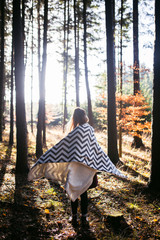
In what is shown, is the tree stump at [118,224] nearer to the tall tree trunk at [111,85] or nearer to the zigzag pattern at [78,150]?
the zigzag pattern at [78,150]

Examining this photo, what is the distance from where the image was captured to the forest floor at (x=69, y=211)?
10.7ft

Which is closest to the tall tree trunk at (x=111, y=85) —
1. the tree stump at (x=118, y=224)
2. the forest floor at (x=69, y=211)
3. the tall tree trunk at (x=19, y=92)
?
the forest floor at (x=69, y=211)

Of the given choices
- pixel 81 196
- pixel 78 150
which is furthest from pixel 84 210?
pixel 78 150

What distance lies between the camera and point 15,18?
6.39 meters

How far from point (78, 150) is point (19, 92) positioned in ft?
14.3

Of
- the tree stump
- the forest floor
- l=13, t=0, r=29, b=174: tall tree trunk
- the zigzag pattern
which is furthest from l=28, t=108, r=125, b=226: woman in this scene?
l=13, t=0, r=29, b=174: tall tree trunk

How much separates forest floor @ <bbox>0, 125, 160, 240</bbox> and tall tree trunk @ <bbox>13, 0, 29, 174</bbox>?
0.75 metres

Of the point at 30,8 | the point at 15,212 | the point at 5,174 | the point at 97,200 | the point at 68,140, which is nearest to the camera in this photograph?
the point at 68,140

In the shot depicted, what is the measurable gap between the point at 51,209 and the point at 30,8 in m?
13.0

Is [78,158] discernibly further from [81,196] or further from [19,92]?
[19,92]

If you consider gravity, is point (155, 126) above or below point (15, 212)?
above

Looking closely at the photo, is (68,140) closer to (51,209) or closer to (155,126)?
(51,209)

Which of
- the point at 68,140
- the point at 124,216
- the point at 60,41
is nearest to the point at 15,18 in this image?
the point at 68,140

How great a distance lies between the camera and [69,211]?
413 cm
